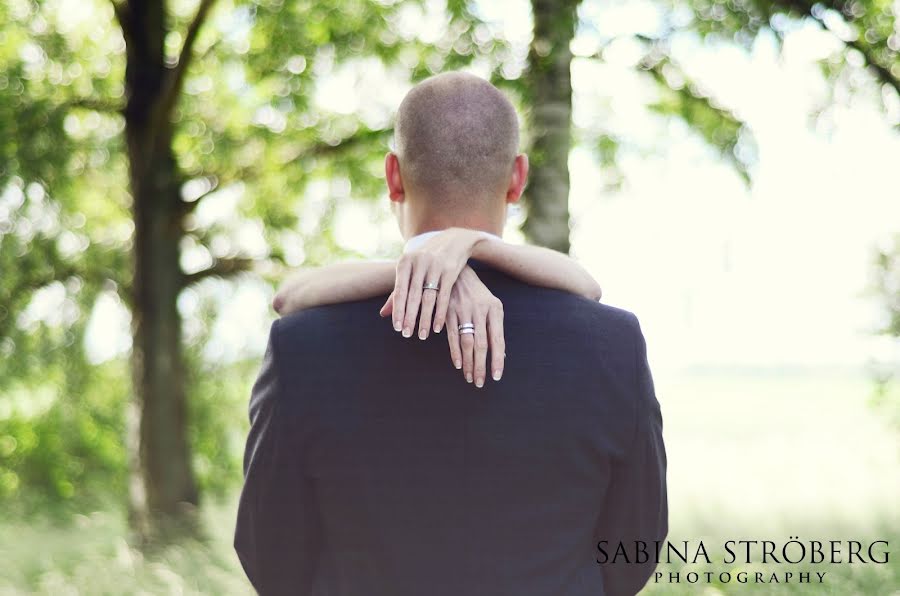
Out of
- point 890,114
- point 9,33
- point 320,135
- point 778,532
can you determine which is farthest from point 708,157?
point 9,33

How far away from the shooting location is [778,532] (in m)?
6.30

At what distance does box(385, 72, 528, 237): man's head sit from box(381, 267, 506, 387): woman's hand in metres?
0.34

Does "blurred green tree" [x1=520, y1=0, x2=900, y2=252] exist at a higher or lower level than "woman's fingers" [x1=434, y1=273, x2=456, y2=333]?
higher

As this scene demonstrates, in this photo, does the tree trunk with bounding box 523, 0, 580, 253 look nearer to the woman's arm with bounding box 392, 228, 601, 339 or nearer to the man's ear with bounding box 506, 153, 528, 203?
the man's ear with bounding box 506, 153, 528, 203

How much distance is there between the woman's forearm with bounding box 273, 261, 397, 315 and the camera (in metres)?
1.96

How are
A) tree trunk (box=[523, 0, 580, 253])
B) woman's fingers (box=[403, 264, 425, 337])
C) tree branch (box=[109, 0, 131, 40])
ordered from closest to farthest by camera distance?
woman's fingers (box=[403, 264, 425, 337]), tree trunk (box=[523, 0, 580, 253]), tree branch (box=[109, 0, 131, 40])

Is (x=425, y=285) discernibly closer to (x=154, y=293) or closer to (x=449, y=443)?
(x=449, y=443)

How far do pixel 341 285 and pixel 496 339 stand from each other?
43 centimetres

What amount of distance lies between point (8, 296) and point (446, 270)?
8.99 meters

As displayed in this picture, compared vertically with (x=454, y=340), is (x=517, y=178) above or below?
above

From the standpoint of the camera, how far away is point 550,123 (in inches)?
229

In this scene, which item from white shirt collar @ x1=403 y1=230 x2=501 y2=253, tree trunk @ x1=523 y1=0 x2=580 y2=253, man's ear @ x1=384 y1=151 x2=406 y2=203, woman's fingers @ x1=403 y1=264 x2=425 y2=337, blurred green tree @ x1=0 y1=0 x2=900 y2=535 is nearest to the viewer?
woman's fingers @ x1=403 y1=264 x2=425 y2=337

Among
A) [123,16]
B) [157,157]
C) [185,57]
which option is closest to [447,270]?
[185,57]

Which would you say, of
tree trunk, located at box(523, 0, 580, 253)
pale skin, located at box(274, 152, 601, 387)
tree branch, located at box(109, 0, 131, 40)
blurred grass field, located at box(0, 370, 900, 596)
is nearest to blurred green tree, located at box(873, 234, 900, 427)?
blurred grass field, located at box(0, 370, 900, 596)
